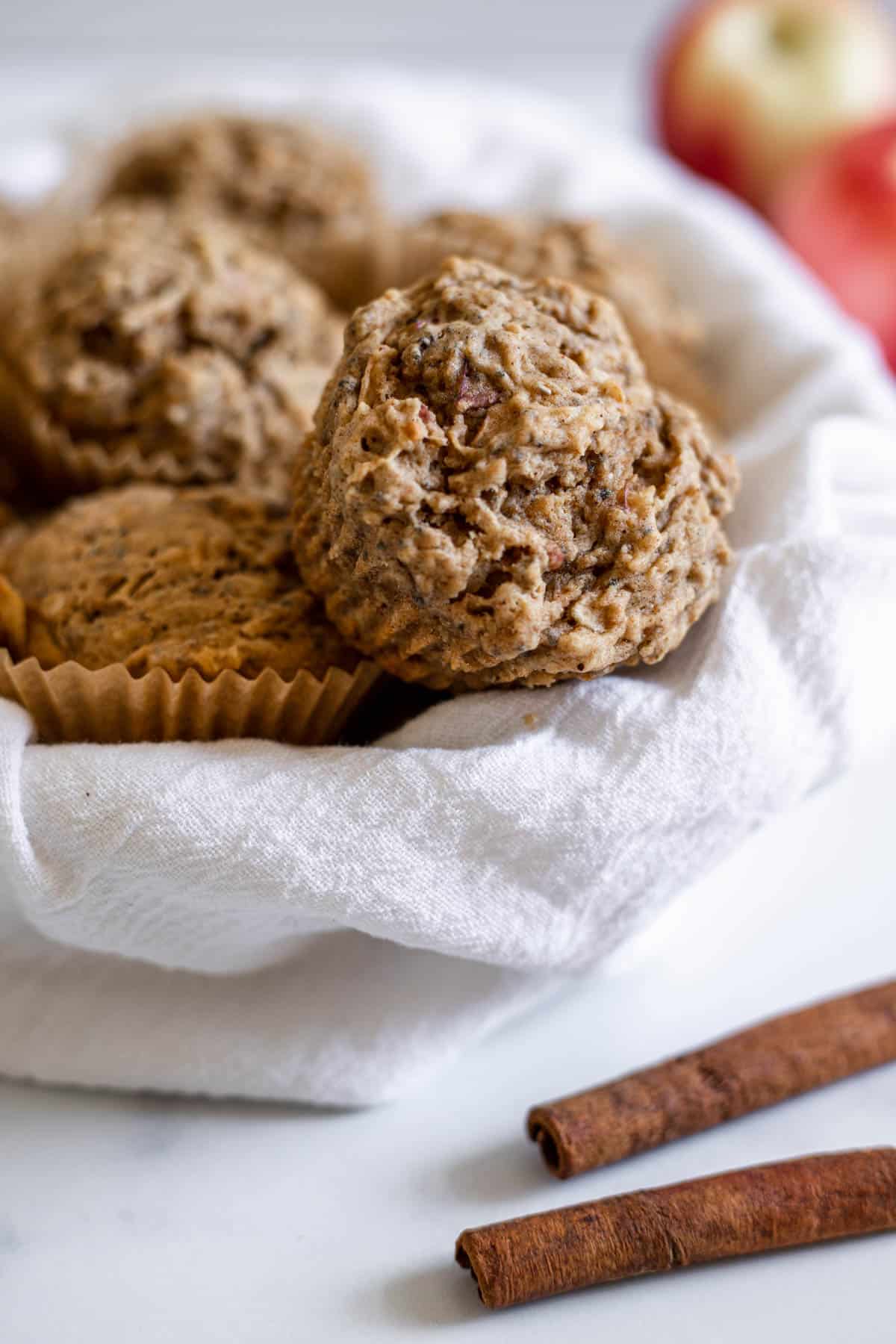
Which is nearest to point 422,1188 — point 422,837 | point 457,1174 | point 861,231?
point 457,1174

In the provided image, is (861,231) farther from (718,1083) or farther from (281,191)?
(718,1083)

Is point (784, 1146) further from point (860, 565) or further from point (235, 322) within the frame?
point (235, 322)

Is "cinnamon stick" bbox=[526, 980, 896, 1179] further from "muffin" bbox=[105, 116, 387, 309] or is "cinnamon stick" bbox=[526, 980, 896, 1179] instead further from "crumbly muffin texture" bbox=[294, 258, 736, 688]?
"muffin" bbox=[105, 116, 387, 309]

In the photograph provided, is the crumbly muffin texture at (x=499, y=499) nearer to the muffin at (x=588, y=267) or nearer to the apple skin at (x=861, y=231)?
the muffin at (x=588, y=267)

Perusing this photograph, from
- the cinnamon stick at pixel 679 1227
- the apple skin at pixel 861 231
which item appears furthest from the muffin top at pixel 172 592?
the apple skin at pixel 861 231

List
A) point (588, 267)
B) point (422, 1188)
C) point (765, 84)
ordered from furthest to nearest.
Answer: point (765, 84), point (588, 267), point (422, 1188)

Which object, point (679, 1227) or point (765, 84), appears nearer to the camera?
point (679, 1227)
